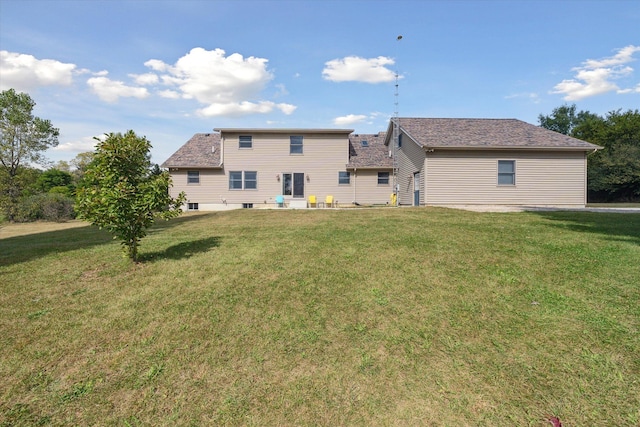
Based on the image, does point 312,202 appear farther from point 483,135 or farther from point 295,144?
point 483,135

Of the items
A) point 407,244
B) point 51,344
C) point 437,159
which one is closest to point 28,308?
point 51,344

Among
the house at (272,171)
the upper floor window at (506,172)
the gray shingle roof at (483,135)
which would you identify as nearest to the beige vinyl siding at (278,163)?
the house at (272,171)

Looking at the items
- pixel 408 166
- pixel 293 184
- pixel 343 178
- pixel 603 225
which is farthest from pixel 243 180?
pixel 603 225

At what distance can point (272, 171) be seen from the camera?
911 inches

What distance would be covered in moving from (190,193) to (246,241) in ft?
54.1

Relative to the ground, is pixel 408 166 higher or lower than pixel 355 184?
higher

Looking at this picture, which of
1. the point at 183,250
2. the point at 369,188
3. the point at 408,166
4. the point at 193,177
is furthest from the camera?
the point at 369,188

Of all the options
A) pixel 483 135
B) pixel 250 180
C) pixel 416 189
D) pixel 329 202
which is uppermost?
pixel 483 135

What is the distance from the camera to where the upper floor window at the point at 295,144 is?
912 inches

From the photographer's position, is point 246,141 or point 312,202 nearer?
point 312,202

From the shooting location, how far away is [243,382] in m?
3.59

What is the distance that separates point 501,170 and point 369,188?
8.50m

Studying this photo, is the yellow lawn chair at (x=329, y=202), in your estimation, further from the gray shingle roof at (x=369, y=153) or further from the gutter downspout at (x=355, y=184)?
the gray shingle roof at (x=369, y=153)

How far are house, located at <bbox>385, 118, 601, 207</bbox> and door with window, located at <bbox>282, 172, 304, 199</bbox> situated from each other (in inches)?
328
